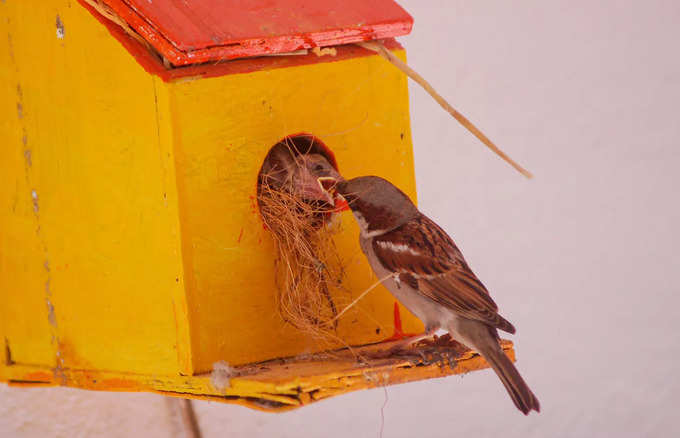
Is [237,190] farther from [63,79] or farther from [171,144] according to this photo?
[63,79]

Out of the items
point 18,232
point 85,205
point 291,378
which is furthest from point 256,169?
point 18,232

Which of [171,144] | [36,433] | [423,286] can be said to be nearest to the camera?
[171,144]

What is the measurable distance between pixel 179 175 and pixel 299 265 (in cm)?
37

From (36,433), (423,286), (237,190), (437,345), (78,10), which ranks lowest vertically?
(36,433)

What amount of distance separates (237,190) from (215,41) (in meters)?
0.32

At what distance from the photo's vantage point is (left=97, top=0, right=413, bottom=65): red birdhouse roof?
237 centimetres

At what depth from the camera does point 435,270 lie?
2600 millimetres

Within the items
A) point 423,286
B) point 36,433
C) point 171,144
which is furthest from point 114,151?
point 36,433

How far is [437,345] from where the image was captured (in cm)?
268

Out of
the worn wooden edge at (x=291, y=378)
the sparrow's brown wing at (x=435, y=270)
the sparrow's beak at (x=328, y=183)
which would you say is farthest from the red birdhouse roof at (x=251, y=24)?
the worn wooden edge at (x=291, y=378)

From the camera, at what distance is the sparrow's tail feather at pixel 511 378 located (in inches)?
95.0

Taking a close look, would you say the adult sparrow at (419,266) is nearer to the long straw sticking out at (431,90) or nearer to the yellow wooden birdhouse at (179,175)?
the yellow wooden birdhouse at (179,175)

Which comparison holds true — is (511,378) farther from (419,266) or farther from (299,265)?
(299,265)

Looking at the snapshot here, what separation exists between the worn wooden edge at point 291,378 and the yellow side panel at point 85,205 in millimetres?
35
